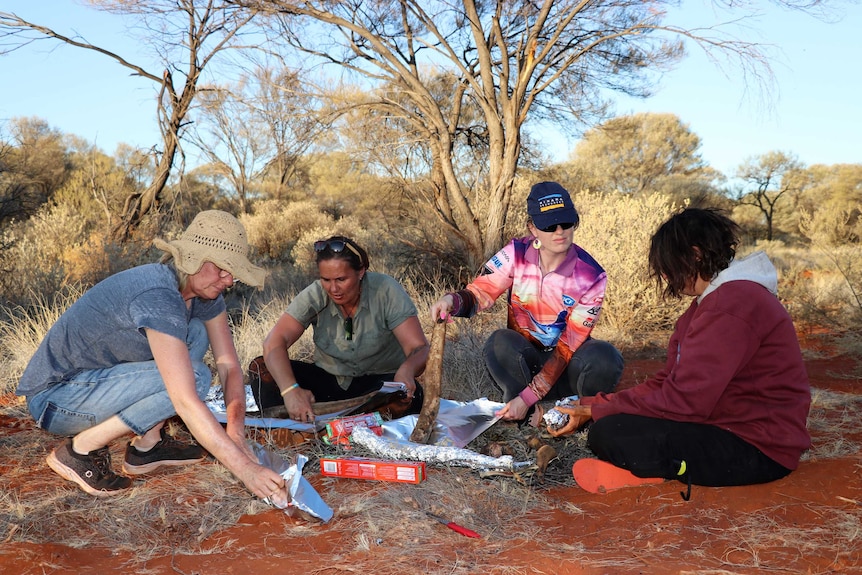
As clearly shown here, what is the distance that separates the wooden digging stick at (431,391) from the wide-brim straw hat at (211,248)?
959 millimetres

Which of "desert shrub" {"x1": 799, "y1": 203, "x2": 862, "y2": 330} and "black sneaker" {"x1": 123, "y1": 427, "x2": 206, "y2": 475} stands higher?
"desert shrub" {"x1": 799, "y1": 203, "x2": 862, "y2": 330}

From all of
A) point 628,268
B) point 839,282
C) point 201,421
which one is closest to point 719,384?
point 201,421

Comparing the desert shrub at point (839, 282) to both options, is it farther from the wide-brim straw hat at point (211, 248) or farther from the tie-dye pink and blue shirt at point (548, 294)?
the wide-brim straw hat at point (211, 248)

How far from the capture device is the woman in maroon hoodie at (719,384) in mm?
2482

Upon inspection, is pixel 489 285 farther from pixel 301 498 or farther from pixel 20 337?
pixel 20 337

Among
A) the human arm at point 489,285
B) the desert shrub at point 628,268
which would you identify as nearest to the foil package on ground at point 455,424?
the human arm at point 489,285

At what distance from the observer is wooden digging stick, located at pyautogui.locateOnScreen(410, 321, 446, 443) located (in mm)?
3225

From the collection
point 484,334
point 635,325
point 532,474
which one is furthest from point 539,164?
point 532,474

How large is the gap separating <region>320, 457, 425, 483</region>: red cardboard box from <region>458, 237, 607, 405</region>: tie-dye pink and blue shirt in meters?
0.89

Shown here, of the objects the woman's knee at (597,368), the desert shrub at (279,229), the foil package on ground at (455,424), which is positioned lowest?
the foil package on ground at (455,424)

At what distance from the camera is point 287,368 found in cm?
365

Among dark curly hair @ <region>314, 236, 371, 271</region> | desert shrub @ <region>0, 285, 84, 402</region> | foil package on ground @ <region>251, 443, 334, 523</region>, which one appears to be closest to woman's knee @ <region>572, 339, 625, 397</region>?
dark curly hair @ <region>314, 236, 371, 271</region>

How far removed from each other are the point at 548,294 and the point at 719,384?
122cm

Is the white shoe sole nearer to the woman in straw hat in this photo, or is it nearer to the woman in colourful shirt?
the woman in straw hat
